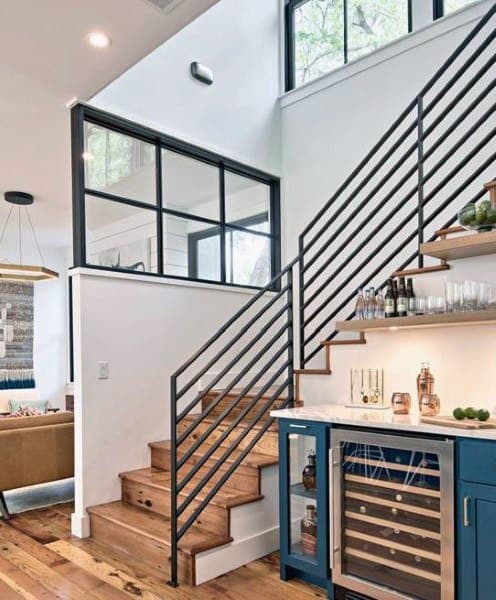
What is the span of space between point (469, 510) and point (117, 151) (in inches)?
135

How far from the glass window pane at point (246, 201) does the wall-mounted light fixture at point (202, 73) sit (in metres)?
0.84

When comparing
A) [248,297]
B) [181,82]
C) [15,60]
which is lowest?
[248,297]

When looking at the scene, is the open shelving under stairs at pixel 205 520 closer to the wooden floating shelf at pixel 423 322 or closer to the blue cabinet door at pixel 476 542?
the wooden floating shelf at pixel 423 322

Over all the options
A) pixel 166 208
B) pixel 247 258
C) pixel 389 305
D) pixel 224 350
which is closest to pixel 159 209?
pixel 166 208

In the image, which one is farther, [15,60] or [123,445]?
[123,445]

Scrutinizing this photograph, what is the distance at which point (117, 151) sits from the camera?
4.11 metres

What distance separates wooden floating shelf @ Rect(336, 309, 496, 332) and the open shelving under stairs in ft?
3.50

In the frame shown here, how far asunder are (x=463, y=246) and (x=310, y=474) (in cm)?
147

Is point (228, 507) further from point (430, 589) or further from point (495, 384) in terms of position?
point (495, 384)

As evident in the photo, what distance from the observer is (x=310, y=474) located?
2.91 meters

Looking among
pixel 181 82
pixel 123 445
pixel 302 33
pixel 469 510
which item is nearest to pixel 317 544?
pixel 469 510

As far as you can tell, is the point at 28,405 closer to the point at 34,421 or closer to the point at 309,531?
the point at 34,421

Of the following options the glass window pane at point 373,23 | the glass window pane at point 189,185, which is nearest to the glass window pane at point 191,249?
the glass window pane at point 189,185

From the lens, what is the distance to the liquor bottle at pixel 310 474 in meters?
2.88
